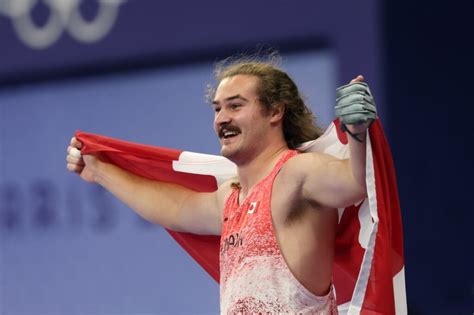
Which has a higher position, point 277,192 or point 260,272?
point 277,192

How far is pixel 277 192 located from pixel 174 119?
7.05 feet

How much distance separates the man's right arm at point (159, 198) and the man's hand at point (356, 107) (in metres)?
0.67

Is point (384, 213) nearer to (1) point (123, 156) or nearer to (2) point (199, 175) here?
(2) point (199, 175)

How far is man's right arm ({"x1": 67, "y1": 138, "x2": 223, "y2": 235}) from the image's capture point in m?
2.73

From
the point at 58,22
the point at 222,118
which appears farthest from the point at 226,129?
the point at 58,22

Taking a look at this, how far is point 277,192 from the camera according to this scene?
92.9 inches

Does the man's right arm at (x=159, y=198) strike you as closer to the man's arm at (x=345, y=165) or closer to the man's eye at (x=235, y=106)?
the man's eye at (x=235, y=106)

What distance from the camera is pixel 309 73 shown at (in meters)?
3.99

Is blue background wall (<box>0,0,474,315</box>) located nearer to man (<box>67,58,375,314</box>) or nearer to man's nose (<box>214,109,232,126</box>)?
man (<box>67,58,375,314</box>)

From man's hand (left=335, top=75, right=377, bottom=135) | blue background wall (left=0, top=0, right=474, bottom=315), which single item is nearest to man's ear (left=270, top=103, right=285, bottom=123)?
man's hand (left=335, top=75, right=377, bottom=135)

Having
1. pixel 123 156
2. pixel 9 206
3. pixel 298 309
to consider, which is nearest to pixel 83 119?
pixel 9 206

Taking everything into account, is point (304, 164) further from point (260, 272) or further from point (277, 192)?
point (260, 272)

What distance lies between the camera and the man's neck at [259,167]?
8.09 ft

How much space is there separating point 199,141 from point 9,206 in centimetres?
117
